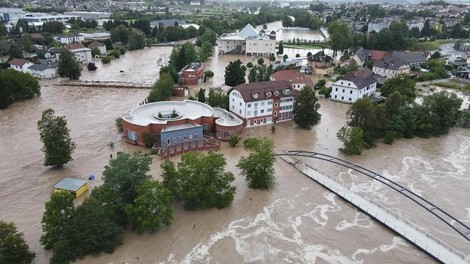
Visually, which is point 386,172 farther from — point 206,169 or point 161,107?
point 161,107

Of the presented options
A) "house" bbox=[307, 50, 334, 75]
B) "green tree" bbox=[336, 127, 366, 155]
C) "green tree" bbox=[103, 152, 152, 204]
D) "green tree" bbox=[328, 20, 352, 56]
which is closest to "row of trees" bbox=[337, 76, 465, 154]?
"green tree" bbox=[336, 127, 366, 155]

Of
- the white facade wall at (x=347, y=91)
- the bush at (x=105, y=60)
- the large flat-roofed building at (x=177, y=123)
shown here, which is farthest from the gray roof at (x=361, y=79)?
the bush at (x=105, y=60)

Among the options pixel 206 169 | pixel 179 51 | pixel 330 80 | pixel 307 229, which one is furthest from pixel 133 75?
pixel 307 229

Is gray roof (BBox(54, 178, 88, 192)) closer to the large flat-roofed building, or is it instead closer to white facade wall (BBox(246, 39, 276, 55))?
the large flat-roofed building

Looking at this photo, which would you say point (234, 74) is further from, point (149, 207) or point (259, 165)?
point (149, 207)

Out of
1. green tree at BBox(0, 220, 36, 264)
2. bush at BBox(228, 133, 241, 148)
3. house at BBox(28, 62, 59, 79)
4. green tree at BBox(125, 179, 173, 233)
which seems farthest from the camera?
house at BBox(28, 62, 59, 79)

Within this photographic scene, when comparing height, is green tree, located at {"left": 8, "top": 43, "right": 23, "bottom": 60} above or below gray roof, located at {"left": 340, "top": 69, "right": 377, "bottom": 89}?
above

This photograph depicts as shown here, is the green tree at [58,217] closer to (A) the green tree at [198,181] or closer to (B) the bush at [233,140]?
(A) the green tree at [198,181]

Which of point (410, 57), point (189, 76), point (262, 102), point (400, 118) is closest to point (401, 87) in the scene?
point (400, 118)
